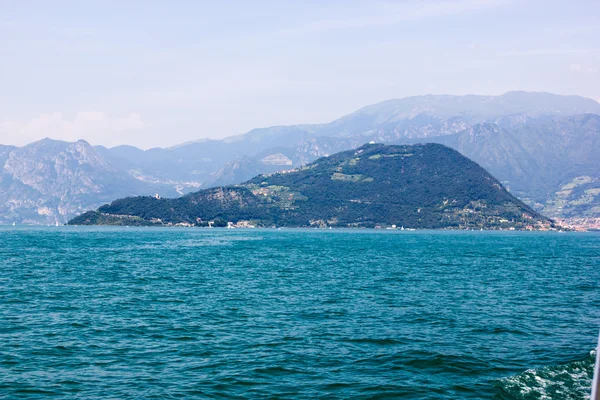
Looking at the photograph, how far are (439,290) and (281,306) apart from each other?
21.5 m

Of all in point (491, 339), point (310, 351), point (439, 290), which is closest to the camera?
point (310, 351)

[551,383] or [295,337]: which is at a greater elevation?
[295,337]

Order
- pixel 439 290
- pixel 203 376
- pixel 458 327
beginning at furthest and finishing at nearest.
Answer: pixel 439 290 → pixel 458 327 → pixel 203 376

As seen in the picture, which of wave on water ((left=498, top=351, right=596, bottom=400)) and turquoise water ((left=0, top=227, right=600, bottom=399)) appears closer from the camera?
wave on water ((left=498, top=351, right=596, bottom=400))

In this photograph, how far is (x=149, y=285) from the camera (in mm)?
68250

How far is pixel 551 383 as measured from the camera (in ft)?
98.2

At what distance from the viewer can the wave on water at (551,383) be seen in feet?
92.5

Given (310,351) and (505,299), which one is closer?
(310,351)

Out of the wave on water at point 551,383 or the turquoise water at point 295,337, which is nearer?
the wave on water at point 551,383

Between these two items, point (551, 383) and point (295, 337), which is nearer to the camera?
point (551, 383)

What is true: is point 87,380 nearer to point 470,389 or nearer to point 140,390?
point 140,390

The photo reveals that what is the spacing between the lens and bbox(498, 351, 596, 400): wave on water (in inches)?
1110

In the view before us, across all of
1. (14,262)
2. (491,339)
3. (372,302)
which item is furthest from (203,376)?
(14,262)

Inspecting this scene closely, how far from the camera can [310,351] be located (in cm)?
3550
